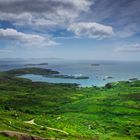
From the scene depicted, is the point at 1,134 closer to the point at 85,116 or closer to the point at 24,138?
the point at 24,138

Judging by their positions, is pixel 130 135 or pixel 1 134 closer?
pixel 1 134

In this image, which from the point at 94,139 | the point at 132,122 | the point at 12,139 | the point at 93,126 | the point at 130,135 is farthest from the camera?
the point at 132,122

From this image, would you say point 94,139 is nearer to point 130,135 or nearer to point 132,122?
point 130,135

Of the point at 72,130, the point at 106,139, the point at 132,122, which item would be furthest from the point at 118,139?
A: the point at 132,122

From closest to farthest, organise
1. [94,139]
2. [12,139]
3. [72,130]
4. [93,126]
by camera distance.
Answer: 1. [12,139]
2. [94,139]
3. [72,130]
4. [93,126]

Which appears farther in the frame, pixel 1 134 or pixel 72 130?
pixel 72 130

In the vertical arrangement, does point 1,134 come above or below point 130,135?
above

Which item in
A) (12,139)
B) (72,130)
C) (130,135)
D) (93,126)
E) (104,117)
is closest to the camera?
(12,139)

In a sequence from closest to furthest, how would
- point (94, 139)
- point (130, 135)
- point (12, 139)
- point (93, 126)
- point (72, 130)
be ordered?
1. point (12, 139)
2. point (94, 139)
3. point (72, 130)
4. point (130, 135)
5. point (93, 126)

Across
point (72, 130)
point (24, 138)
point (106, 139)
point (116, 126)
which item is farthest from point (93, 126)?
point (24, 138)
